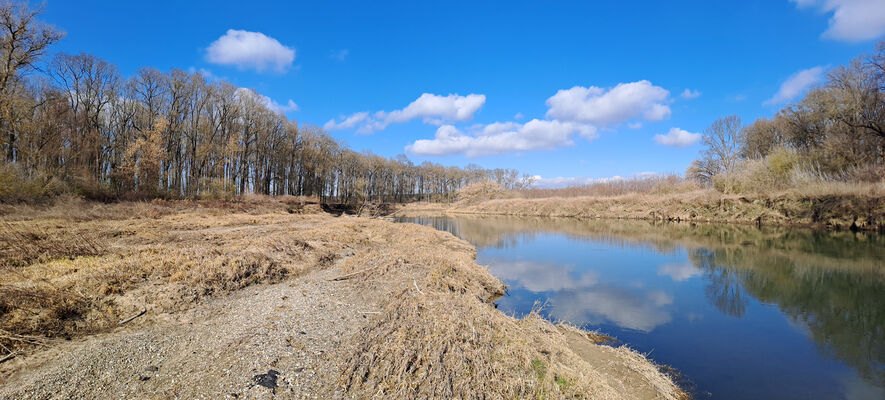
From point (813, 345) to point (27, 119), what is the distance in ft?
132

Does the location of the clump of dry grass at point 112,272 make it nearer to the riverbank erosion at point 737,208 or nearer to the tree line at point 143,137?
the tree line at point 143,137

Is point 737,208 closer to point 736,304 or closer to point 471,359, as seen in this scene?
point 736,304

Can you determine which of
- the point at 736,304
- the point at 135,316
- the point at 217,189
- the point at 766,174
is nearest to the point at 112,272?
the point at 135,316

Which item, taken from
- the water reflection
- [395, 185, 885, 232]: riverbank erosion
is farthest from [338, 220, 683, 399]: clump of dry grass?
[395, 185, 885, 232]: riverbank erosion

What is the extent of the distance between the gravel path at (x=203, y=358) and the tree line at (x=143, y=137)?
910 inches

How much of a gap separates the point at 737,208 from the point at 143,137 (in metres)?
59.8

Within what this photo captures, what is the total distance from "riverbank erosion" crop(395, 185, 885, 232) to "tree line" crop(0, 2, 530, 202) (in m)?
37.3

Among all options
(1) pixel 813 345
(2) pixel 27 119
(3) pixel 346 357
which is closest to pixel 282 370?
(3) pixel 346 357

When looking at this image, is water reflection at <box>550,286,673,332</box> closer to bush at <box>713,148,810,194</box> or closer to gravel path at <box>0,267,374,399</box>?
gravel path at <box>0,267,374,399</box>

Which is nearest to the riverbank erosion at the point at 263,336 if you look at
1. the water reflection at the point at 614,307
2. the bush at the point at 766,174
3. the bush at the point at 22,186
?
the water reflection at the point at 614,307

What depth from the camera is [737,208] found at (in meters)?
32.8

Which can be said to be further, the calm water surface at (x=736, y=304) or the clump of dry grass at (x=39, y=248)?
the clump of dry grass at (x=39, y=248)

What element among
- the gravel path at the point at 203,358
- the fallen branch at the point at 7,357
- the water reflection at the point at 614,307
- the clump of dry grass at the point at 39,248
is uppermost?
the clump of dry grass at the point at 39,248

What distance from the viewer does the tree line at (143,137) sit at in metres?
21.1
